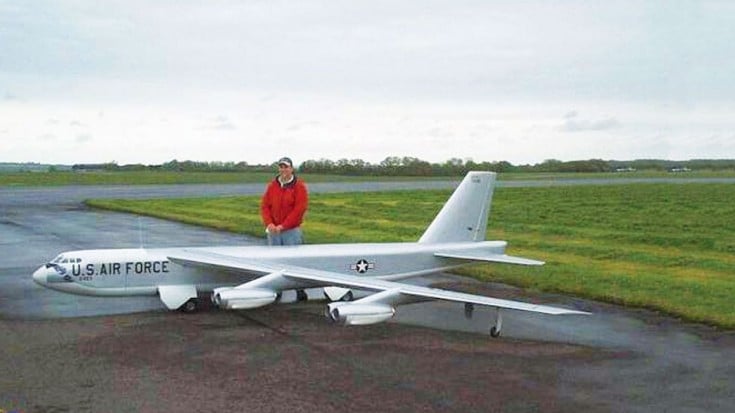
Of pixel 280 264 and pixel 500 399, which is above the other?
pixel 280 264

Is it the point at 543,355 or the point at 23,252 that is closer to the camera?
the point at 543,355

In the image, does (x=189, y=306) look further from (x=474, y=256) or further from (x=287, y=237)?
(x=474, y=256)

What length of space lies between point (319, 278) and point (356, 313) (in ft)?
7.09

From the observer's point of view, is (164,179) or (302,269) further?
(164,179)

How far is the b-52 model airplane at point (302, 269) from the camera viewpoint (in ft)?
50.5

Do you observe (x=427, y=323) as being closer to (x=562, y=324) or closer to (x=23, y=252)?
(x=562, y=324)

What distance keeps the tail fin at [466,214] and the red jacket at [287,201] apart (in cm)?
336

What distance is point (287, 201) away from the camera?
1947 centimetres

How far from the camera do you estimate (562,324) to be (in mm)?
16922

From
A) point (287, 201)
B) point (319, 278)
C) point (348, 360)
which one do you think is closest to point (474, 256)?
point (287, 201)

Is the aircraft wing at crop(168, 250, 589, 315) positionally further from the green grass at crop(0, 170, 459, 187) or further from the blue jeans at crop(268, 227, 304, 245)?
the green grass at crop(0, 170, 459, 187)

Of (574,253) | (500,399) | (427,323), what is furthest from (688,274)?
(500,399)

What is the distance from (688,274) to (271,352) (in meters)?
13.8

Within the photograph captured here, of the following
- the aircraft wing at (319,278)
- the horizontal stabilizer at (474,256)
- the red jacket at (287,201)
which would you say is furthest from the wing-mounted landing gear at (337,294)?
the horizontal stabilizer at (474,256)
